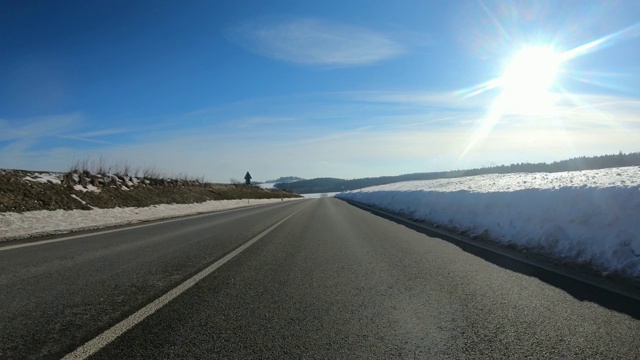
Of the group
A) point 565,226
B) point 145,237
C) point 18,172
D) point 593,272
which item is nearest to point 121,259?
point 145,237

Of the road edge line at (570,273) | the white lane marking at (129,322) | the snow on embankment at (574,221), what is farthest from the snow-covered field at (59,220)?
the snow on embankment at (574,221)

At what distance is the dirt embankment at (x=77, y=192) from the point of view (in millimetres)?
15789

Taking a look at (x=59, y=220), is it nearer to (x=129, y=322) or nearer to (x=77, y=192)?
(x=77, y=192)

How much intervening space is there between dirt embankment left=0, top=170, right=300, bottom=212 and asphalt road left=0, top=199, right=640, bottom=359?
950 centimetres

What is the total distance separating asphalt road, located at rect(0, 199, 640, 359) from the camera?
3.30 meters

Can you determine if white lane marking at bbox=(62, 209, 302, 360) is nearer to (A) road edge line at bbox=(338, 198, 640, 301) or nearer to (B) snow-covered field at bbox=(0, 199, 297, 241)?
(A) road edge line at bbox=(338, 198, 640, 301)

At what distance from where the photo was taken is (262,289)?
5.29 metres

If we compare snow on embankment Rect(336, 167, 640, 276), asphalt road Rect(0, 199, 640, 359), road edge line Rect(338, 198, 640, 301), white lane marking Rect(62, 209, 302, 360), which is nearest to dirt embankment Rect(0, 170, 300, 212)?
asphalt road Rect(0, 199, 640, 359)

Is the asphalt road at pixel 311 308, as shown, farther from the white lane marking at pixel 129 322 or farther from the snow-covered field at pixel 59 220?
the snow-covered field at pixel 59 220

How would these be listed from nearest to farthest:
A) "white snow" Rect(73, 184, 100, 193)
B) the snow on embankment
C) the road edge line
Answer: the road edge line < the snow on embankment < "white snow" Rect(73, 184, 100, 193)

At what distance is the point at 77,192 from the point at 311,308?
19959 millimetres

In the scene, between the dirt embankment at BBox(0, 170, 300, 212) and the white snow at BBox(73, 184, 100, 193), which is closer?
the dirt embankment at BBox(0, 170, 300, 212)

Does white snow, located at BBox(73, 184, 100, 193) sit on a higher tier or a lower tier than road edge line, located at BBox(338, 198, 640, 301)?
higher

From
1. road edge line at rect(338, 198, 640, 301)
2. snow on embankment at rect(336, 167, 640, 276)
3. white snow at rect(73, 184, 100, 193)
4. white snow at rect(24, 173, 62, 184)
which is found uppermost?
white snow at rect(24, 173, 62, 184)
